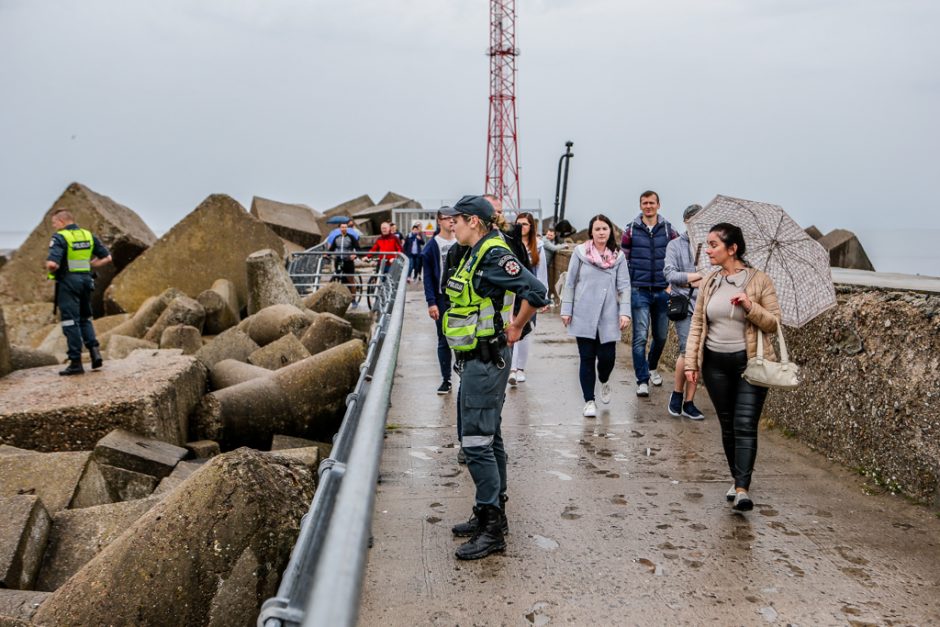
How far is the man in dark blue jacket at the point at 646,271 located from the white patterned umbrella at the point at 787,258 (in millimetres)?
2427

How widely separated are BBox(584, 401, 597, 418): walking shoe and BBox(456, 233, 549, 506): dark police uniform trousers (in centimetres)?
288

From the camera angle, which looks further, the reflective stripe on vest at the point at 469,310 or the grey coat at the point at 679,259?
the grey coat at the point at 679,259

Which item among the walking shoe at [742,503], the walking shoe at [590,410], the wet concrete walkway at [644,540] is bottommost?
the wet concrete walkway at [644,540]

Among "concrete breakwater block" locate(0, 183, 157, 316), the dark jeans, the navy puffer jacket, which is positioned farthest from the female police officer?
"concrete breakwater block" locate(0, 183, 157, 316)

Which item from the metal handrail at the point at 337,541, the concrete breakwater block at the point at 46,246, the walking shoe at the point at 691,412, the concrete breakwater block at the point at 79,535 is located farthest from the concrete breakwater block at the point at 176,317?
the metal handrail at the point at 337,541

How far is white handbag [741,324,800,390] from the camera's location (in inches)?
183

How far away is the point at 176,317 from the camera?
37.1ft

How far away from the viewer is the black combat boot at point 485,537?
14.0ft

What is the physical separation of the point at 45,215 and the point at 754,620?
14.2m

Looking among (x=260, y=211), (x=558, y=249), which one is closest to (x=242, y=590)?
(x=558, y=249)

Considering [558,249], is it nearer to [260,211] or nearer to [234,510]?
[234,510]

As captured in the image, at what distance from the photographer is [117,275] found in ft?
48.5

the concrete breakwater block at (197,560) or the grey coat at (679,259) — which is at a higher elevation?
the grey coat at (679,259)

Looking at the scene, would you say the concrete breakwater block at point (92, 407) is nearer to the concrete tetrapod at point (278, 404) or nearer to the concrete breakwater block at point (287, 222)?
the concrete tetrapod at point (278, 404)
